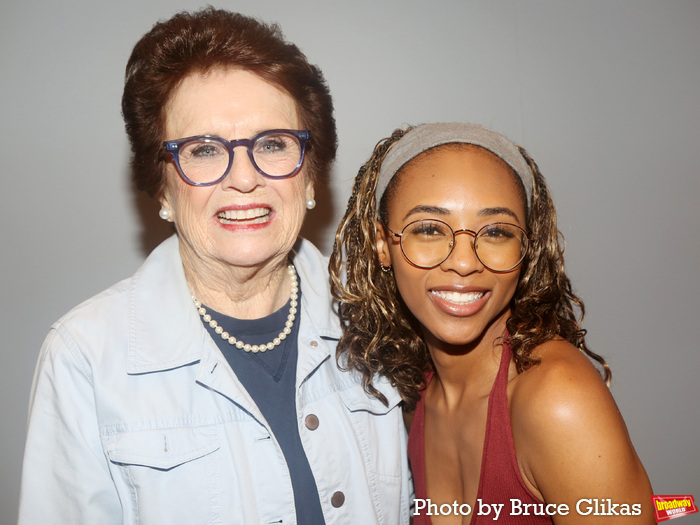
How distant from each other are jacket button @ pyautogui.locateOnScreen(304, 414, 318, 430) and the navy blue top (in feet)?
0.13

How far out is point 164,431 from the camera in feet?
5.43

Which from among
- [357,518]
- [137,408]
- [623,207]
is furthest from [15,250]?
[623,207]

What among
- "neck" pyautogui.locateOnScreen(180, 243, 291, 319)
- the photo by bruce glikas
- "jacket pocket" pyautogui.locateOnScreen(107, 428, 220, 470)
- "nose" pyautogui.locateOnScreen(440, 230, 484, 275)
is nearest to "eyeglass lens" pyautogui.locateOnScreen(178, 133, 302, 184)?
"neck" pyautogui.locateOnScreen(180, 243, 291, 319)

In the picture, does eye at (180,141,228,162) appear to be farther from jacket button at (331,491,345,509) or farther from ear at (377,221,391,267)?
jacket button at (331,491,345,509)

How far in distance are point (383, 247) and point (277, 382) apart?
55 cm

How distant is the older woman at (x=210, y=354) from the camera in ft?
5.34

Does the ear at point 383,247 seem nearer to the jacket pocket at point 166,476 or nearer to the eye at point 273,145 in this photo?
the eye at point 273,145

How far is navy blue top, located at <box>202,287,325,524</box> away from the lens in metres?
1.78

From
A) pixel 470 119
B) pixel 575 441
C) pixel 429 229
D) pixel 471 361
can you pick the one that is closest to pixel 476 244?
pixel 429 229

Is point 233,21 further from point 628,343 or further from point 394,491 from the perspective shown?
point 628,343

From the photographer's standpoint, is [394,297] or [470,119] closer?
[394,297]

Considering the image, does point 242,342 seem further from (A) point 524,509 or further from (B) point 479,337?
(A) point 524,509

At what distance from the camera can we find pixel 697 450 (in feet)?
10.0

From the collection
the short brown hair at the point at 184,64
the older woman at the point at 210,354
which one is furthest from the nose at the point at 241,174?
the short brown hair at the point at 184,64
